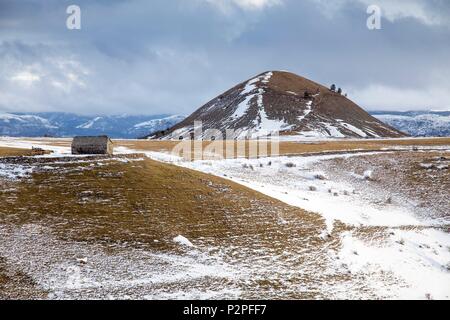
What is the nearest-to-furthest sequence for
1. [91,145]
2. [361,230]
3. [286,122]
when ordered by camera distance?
1. [361,230]
2. [91,145]
3. [286,122]

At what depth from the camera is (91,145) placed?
157ft

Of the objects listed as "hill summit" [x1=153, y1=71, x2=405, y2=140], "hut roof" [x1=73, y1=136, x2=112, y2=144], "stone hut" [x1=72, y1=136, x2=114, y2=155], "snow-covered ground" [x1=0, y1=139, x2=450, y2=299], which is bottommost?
"snow-covered ground" [x1=0, y1=139, x2=450, y2=299]

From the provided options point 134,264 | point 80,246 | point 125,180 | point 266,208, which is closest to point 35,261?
point 80,246

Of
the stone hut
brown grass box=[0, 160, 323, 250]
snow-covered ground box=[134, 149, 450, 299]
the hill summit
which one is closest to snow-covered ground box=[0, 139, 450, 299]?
snow-covered ground box=[134, 149, 450, 299]

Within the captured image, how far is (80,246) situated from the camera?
28.7 meters

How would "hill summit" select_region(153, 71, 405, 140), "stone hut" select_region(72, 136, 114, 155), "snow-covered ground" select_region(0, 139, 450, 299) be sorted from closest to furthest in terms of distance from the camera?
"snow-covered ground" select_region(0, 139, 450, 299), "stone hut" select_region(72, 136, 114, 155), "hill summit" select_region(153, 71, 405, 140)

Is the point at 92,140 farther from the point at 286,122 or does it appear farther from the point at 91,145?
the point at 286,122

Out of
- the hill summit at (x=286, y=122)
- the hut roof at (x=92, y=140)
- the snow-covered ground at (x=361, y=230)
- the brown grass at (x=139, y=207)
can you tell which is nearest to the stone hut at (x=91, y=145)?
the hut roof at (x=92, y=140)

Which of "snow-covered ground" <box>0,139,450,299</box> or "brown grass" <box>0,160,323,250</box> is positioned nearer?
"snow-covered ground" <box>0,139,450,299</box>

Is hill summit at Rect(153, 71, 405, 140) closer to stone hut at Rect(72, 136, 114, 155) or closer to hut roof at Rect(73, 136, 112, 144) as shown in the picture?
hut roof at Rect(73, 136, 112, 144)

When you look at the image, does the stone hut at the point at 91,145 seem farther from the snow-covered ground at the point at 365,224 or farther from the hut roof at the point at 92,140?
the snow-covered ground at the point at 365,224

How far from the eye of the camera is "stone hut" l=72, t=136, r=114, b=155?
47719mm

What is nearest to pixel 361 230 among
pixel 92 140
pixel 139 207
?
pixel 139 207

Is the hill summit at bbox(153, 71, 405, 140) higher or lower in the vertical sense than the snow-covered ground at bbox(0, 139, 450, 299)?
higher
